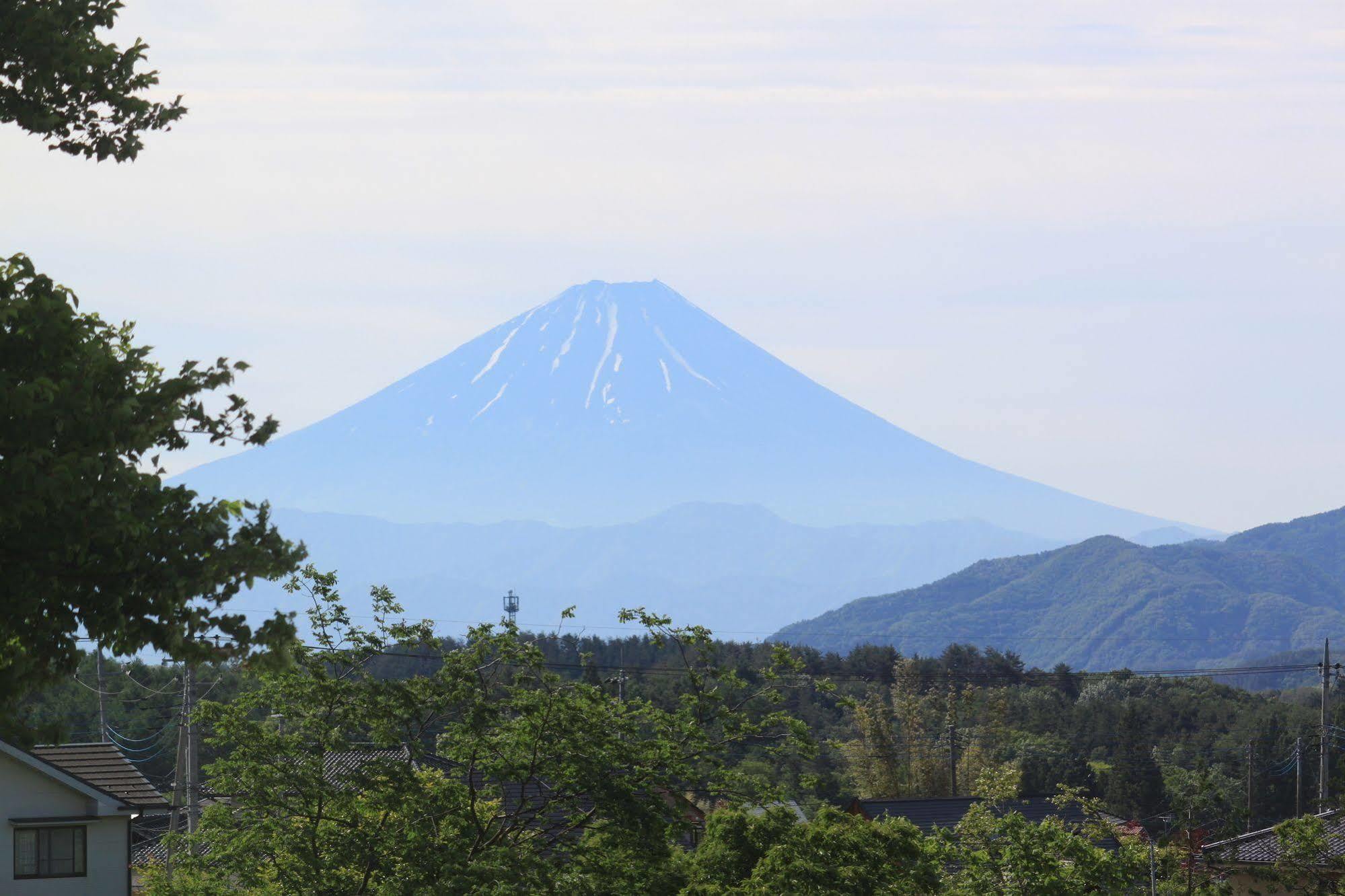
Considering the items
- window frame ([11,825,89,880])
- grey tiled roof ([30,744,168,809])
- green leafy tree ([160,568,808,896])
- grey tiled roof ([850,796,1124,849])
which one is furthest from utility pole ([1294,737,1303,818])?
green leafy tree ([160,568,808,896])

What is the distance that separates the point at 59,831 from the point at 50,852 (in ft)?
1.13

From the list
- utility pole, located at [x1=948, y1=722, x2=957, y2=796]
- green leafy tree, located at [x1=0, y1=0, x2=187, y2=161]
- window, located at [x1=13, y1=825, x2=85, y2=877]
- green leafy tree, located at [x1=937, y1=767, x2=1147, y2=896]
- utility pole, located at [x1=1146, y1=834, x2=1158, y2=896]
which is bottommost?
utility pole, located at [x1=948, y1=722, x2=957, y2=796]

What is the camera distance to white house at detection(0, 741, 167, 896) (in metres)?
21.8

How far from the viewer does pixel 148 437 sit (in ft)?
26.3

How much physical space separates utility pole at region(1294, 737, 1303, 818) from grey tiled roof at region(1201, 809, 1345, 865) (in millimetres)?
12541

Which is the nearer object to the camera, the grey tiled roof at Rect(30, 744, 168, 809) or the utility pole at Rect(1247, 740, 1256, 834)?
the grey tiled roof at Rect(30, 744, 168, 809)

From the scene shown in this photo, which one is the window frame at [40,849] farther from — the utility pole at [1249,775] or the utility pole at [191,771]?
the utility pole at [1249,775]

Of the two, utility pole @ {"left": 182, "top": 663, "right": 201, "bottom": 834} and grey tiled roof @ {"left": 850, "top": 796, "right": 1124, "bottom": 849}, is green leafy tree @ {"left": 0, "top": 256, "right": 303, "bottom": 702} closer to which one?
utility pole @ {"left": 182, "top": 663, "right": 201, "bottom": 834}

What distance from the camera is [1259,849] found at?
31.7 metres

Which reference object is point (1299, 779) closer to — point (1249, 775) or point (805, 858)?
point (1249, 775)

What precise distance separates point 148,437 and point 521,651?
292 inches

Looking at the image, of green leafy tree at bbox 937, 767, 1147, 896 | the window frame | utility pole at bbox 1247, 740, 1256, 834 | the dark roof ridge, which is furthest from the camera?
utility pole at bbox 1247, 740, 1256, 834

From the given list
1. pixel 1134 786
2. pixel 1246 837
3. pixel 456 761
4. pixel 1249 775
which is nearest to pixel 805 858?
pixel 456 761

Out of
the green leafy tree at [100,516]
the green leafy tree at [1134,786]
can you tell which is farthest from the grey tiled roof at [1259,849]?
the green leafy tree at [1134,786]
